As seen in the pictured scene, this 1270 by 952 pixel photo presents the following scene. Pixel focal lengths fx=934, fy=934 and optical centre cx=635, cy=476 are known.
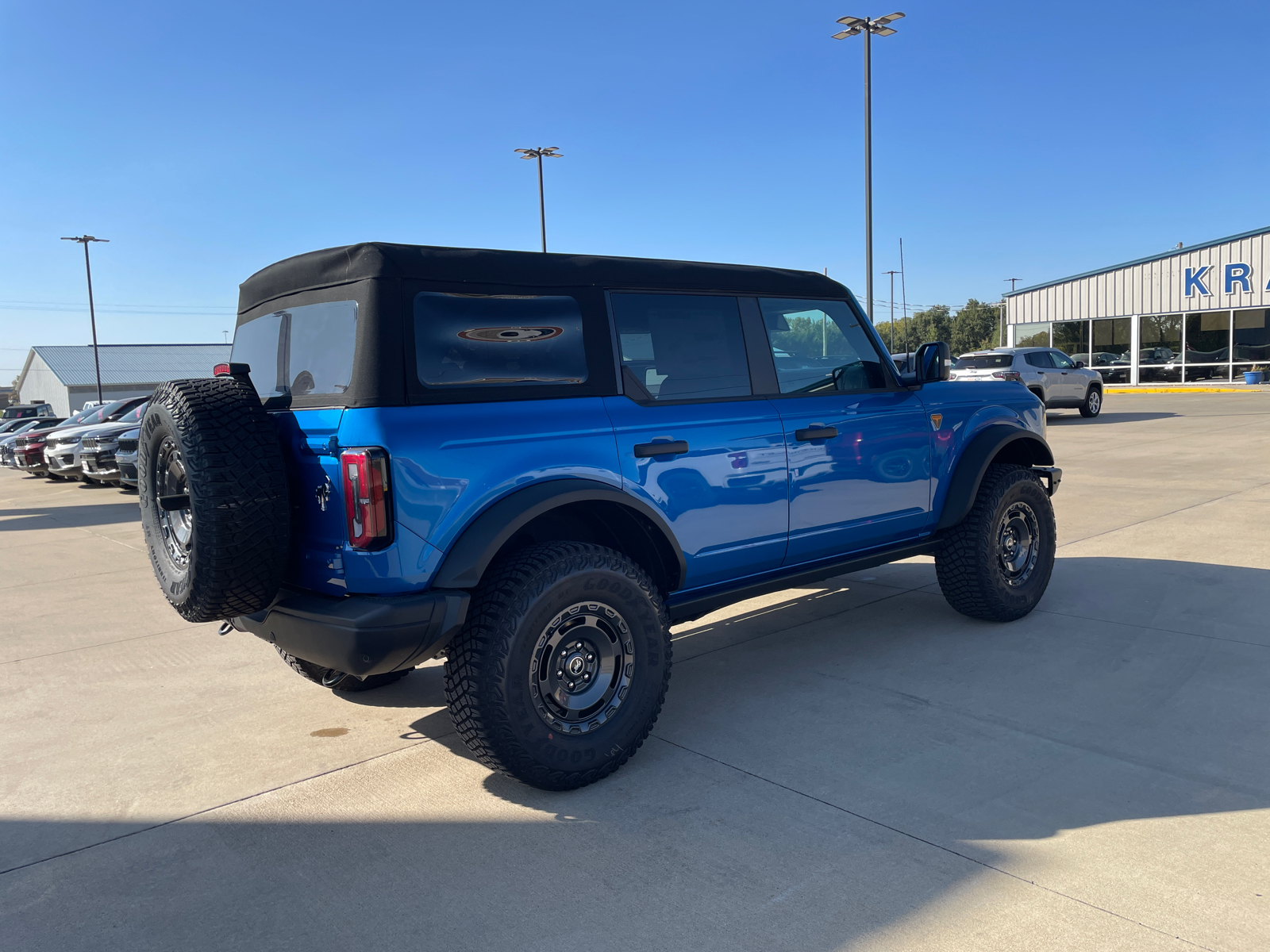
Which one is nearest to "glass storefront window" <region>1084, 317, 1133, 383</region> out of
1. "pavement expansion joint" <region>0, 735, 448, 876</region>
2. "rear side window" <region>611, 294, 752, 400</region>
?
"rear side window" <region>611, 294, 752, 400</region>

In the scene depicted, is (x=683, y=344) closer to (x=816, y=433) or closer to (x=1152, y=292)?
(x=816, y=433)

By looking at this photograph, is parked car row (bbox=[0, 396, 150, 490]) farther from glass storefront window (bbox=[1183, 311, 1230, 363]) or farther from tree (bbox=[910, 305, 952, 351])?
tree (bbox=[910, 305, 952, 351])

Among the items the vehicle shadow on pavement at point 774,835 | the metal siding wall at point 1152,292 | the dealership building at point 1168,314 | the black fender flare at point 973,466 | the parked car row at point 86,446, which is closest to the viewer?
the vehicle shadow on pavement at point 774,835

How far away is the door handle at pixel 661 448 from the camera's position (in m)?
3.71

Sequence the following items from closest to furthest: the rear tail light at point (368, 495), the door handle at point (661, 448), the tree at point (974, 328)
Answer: the rear tail light at point (368, 495)
the door handle at point (661, 448)
the tree at point (974, 328)

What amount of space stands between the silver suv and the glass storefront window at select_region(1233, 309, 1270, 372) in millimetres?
14410

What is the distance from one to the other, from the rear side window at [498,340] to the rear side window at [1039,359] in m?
19.0

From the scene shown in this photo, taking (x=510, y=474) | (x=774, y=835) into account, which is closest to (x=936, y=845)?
(x=774, y=835)

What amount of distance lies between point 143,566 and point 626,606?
6380 mm

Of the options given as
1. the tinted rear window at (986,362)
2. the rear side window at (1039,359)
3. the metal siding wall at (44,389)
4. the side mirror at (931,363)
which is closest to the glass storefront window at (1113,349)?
the rear side window at (1039,359)

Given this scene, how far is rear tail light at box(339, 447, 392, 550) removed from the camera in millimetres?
3031

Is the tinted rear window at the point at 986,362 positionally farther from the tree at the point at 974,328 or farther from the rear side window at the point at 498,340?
the tree at the point at 974,328

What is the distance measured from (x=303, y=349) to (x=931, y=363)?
10.2ft

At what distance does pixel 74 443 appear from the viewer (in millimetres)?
16562
